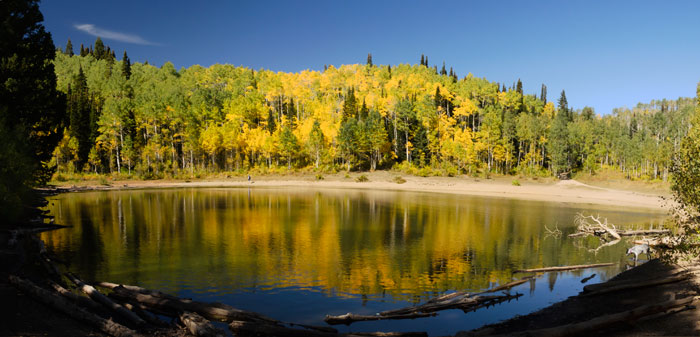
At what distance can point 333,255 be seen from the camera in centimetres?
2331

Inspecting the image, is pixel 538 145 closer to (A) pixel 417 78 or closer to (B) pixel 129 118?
(A) pixel 417 78

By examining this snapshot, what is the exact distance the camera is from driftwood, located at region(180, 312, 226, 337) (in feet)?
32.7

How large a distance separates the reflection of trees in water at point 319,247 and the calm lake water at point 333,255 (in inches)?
3.3

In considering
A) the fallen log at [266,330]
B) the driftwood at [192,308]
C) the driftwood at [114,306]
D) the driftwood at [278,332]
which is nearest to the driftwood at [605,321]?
the driftwood at [278,332]

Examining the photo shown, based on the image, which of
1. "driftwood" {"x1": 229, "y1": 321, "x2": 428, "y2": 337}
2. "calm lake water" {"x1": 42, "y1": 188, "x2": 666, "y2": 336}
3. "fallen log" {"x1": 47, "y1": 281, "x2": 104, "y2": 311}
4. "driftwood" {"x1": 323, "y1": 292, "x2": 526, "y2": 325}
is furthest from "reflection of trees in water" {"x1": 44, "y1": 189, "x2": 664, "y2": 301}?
"fallen log" {"x1": 47, "y1": 281, "x2": 104, "y2": 311}

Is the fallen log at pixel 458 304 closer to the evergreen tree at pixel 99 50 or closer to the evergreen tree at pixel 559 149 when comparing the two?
the evergreen tree at pixel 559 149

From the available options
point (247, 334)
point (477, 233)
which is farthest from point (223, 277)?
point (477, 233)

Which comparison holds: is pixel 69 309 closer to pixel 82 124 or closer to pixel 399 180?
pixel 399 180

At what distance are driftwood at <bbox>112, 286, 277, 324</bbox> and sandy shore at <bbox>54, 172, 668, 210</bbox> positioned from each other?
177 feet

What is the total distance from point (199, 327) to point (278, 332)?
206 centimetres

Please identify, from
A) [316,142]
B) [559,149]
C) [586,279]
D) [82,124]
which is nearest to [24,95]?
[586,279]

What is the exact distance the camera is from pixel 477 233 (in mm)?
31234

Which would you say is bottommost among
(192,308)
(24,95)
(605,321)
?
(192,308)

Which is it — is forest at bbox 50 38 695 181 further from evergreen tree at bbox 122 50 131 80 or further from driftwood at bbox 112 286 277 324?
driftwood at bbox 112 286 277 324
